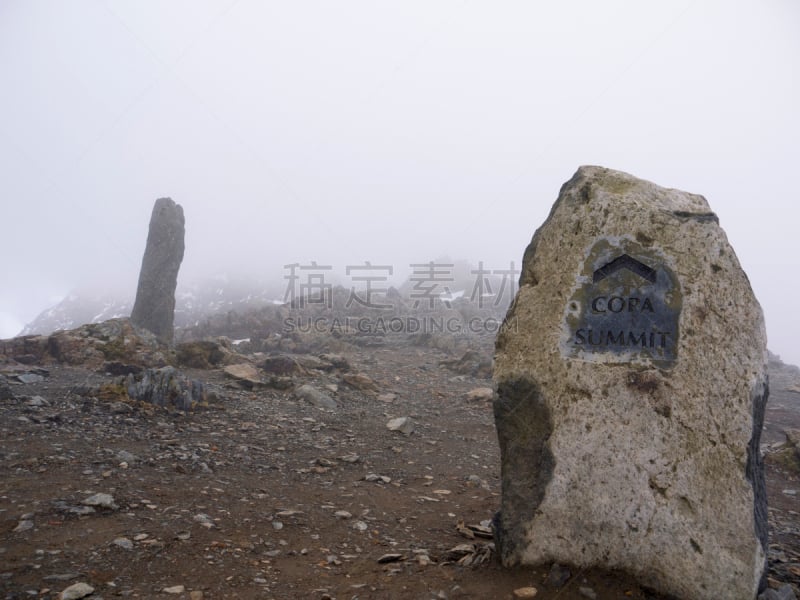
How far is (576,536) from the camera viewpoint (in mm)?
4184

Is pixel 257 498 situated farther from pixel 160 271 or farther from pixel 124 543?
pixel 160 271

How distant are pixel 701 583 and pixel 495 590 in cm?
150

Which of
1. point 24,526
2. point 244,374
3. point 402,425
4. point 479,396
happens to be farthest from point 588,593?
point 244,374

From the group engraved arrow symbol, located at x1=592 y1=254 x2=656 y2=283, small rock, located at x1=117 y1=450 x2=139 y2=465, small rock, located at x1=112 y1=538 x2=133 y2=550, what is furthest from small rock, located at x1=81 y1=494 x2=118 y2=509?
engraved arrow symbol, located at x1=592 y1=254 x2=656 y2=283

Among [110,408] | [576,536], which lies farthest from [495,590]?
[110,408]

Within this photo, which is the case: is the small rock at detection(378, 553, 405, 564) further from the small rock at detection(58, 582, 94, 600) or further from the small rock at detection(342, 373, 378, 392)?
the small rock at detection(342, 373, 378, 392)

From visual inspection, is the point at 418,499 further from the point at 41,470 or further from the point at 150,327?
the point at 150,327

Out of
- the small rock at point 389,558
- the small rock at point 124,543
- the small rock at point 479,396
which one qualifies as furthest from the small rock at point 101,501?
the small rock at point 479,396

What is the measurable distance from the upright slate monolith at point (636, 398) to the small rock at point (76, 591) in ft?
10.2

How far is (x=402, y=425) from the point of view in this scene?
9719 mm

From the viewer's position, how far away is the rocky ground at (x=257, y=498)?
4.04 m

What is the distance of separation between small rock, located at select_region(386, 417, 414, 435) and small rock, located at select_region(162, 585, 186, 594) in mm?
5887

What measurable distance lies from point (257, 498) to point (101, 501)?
1562 mm

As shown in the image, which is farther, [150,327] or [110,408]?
[150,327]
